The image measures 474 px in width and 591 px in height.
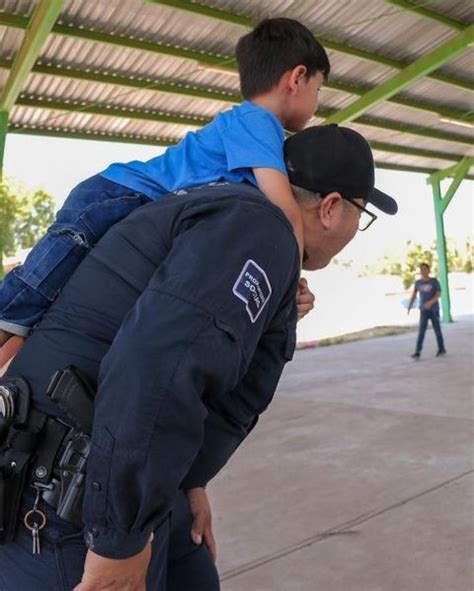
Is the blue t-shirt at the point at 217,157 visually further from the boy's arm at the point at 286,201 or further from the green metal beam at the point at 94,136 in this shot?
the green metal beam at the point at 94,136

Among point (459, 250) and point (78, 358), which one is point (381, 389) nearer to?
point (78, 358)

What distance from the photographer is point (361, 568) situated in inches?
123

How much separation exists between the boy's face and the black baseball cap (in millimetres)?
418

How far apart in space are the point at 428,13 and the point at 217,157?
8.61 meters

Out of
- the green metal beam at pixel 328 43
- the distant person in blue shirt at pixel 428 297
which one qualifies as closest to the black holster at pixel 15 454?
the green metal beam at pixel 328 43

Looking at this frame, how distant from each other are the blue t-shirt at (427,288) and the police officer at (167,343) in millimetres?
10230

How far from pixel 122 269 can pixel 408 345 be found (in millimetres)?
12207

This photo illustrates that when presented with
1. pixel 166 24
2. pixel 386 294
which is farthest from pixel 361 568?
pixel 386 294

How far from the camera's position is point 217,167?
1734mm

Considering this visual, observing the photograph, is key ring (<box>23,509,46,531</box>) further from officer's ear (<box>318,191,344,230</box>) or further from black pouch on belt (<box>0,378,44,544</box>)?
officer's ear (<box>318,191,344,230</box>)

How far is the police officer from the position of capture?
3.26 ft

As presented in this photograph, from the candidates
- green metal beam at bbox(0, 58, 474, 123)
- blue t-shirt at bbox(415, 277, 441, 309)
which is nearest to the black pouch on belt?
green metal beam at bbox(0, 58, 474, 123)

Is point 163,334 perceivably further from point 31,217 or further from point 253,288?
point 31,217

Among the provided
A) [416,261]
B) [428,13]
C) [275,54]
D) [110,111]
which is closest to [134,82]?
[110,111]
